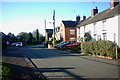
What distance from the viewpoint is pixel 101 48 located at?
16.9 m

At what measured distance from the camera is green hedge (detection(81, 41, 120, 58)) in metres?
15.3

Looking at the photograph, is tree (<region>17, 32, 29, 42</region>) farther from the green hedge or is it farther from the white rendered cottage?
the green hedge

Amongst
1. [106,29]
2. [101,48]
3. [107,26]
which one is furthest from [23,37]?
[101,48]

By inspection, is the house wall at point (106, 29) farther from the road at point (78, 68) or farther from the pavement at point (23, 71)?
the pavement at point (23, 71)

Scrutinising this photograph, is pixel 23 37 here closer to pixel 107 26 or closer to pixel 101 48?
pixel 107 26

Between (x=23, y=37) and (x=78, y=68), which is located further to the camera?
(x=23, y=37)

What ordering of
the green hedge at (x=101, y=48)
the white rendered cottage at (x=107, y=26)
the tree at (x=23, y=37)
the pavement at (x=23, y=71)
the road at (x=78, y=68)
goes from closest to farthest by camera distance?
the pavement at (x=23, y=71) < the road at (x=78, y=68) < the green hedge at (x=101, y=48) < the white rendered cottage at (x=107, y=26) < the tree at (x=23, y=37)

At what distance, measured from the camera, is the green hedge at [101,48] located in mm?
15273

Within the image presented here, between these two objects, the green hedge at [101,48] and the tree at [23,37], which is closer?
the green hedge at [101,48]

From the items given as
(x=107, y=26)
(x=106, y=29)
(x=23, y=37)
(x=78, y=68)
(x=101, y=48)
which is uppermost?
(x=107, y=26)

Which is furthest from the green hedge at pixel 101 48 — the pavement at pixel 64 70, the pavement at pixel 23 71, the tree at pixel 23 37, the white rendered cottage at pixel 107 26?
the tree at pixel 23 37

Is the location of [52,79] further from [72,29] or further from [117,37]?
[72,29]

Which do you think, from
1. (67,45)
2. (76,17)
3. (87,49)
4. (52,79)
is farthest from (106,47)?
(76,17)

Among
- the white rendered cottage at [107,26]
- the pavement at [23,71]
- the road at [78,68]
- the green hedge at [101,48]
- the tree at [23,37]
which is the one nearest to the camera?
the pavement at [23,71]
